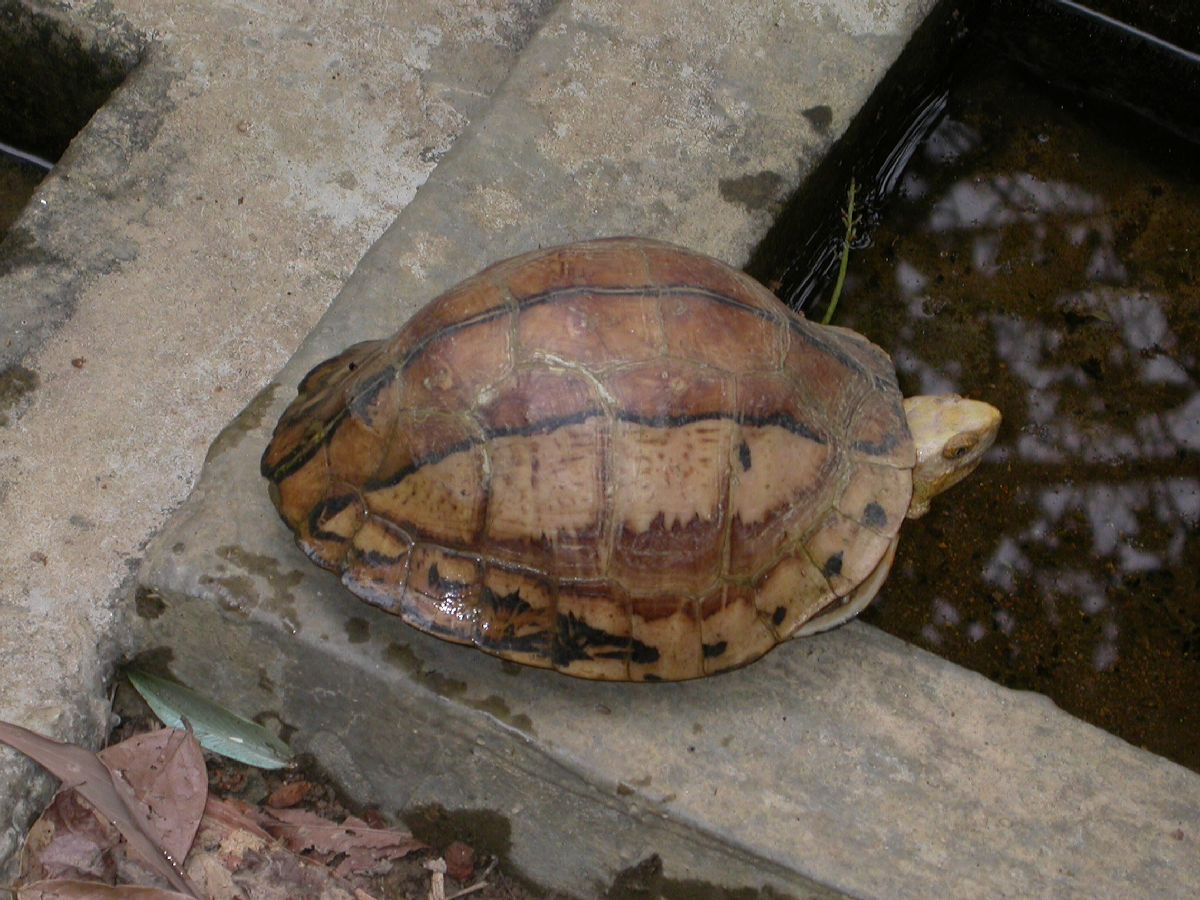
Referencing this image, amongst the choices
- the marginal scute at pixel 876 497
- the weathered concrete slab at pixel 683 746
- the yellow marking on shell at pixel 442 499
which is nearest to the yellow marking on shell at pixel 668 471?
the yellow marking on shell at pixel 442 499

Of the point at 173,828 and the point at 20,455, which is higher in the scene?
the point at 20,455

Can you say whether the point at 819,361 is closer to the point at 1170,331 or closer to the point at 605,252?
the point at 605,252

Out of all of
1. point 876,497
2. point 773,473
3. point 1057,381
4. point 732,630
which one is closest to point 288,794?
point 732,630

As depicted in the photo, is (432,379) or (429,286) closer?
(432,379)

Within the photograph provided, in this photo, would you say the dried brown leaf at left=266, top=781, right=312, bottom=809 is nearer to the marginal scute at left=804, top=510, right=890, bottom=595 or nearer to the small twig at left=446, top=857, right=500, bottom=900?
the small twig at left=446, top=857, right=500, bottom=900

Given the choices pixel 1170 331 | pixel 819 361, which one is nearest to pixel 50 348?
pixel 819 361

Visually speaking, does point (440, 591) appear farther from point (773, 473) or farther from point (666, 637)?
point (773, 473)

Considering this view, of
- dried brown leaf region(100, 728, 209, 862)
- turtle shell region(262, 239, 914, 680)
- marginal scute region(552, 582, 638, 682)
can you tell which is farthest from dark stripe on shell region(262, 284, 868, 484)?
dried brown leaf region(100, 728, 209, 862)
